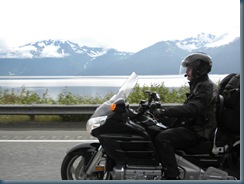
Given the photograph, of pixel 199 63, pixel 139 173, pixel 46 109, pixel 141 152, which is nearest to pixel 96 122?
pixel 141 152

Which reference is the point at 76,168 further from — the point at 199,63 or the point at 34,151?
the point at 34,151

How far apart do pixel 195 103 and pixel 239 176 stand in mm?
915

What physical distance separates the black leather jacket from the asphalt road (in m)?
1.95

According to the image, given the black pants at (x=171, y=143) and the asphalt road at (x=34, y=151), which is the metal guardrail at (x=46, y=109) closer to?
the asphalt road at (x=34, y=151)

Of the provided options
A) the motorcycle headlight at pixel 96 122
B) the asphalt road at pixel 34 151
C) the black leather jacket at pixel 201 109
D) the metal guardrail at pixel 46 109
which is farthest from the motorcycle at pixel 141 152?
the metal guardrail at pixel 46 109

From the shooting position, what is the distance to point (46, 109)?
29.9 feet

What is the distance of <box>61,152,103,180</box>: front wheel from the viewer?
421 cm

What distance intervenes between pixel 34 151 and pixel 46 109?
273 cm

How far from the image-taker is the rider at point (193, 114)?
385cm

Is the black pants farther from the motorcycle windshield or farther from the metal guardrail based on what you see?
the metal guardrail

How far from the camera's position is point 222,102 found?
12.9 ft

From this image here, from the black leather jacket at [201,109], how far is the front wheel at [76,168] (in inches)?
43.0

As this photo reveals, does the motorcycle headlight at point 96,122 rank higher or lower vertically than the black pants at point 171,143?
higher

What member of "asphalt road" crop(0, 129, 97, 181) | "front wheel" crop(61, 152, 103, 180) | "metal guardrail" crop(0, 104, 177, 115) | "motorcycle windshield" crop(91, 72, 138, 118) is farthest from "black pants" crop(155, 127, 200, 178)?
"metal guardrail" crop(0, 104, 177, 115)
